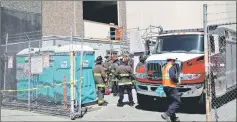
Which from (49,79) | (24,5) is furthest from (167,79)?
(24,5)

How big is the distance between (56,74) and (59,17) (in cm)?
1586

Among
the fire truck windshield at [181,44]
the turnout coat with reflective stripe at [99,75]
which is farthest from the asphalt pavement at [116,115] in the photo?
the fire truck windshield at [181,44]

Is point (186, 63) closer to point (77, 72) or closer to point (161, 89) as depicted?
point (161, 89)

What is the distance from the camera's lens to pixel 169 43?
34.8 feet

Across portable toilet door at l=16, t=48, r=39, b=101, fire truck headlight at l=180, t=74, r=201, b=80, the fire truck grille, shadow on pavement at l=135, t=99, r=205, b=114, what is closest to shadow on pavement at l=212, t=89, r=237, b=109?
shadow on pavement at l=135, t=99, r=205, b=114

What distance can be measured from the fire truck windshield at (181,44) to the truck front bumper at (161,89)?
139 centimetres

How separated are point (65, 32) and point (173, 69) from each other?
62.1ft

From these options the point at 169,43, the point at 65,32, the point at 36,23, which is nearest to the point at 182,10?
the point at 65,32

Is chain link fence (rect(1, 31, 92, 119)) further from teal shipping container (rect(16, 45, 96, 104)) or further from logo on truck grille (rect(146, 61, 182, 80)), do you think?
logo on truck grille (rect(146, 61, 182, 80))

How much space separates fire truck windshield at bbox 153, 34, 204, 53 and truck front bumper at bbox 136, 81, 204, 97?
54.6 inches

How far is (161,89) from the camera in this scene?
9383 millimetres

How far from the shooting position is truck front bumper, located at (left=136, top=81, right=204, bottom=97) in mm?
9039

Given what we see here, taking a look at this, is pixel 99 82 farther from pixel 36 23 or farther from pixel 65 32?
pixel 65 32

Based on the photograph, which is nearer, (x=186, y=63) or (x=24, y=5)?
(x=186, y=63)
